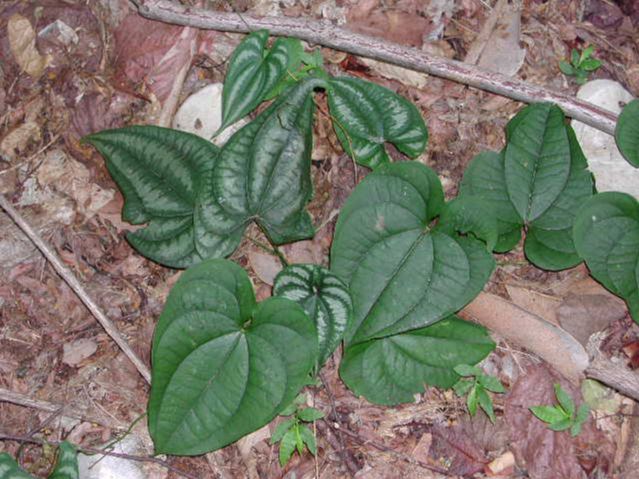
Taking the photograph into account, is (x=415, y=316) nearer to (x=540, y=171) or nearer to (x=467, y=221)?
(x=467, y=221)

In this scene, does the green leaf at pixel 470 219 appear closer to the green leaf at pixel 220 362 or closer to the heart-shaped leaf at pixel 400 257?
the heart-shaped leaf at pixel 400 257

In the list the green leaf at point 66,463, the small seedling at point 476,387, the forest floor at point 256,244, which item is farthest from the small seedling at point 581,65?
the green leaf at point 66,463

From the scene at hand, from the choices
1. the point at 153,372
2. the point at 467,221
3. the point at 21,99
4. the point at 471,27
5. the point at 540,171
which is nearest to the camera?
the point at 153,372

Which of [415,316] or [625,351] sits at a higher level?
[415,316]

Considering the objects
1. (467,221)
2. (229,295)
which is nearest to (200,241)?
(229,295)

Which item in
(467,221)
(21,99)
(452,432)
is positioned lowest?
(452,432)

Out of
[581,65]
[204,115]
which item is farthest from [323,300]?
[581,65]

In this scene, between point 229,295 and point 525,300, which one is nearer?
point 229,295

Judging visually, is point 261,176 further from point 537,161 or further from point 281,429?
point 537,161
